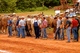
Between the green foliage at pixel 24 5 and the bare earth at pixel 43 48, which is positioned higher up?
the green foliage at pixel 24 5

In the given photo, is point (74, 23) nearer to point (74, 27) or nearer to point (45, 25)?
point (74, 27)

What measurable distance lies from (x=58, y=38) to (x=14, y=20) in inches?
259

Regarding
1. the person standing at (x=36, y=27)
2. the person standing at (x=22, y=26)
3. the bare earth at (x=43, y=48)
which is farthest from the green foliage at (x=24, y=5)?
the bare earth at (x=43, y=48)

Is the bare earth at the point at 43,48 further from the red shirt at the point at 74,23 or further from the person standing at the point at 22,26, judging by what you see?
the person standing at the point at 22,26

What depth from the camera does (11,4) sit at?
62.1 m

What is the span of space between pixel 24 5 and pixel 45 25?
39.9 metres

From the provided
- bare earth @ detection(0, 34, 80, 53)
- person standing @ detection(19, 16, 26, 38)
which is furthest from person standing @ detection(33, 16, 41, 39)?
bare earth @ detection(0, 34, 80, 53)

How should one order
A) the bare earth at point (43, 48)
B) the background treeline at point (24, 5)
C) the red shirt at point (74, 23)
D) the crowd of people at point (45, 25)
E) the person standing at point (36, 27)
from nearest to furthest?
1. the bare earth at point (43, 48)
2. the red shirt at point (74, 23)
3. the crowd of people at point (45, 25)
4. the person standing at point (36, 27)
5. the background treeline at point (24, 5)

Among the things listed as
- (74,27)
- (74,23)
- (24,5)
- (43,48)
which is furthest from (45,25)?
(24,5)

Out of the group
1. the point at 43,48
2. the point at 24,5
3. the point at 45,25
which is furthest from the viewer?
the point at 24,5

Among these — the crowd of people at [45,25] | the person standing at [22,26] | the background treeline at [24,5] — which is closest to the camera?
the crowd of people at [45,25]

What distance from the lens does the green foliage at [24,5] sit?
62.2 m

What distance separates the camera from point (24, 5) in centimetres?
6912

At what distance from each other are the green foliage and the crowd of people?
26567mm
